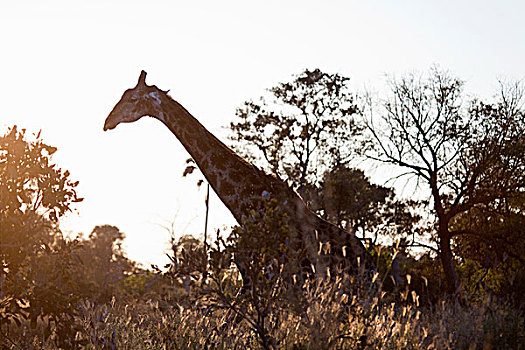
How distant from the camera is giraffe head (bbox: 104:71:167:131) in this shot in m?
11.6

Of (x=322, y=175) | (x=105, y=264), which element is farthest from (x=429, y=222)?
(x=105, y=264)

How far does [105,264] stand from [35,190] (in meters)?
26.8

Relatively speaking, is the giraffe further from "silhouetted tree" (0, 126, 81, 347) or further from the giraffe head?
"silhouetted tree" (0, 126, 81, 347)

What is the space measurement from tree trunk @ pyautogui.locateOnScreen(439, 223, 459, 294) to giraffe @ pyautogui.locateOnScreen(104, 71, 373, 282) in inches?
406

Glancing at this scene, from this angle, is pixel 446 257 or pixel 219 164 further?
pixel 446 257

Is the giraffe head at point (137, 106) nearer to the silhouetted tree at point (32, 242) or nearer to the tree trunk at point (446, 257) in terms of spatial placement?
the silhouetted tree at point (32, 242)

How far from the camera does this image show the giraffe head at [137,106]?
38.1ft

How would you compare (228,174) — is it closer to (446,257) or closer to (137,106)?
(137,106)

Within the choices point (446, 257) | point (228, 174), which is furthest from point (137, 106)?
point (446, 257)

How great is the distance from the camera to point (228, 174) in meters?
10.3

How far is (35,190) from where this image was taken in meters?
6.27

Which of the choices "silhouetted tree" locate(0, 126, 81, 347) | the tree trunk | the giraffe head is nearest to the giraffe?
the giraffe head

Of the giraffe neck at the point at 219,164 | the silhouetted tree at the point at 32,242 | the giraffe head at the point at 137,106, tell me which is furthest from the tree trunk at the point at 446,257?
the silhouetted tree at the point at 32,242

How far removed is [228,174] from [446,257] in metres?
11.4
